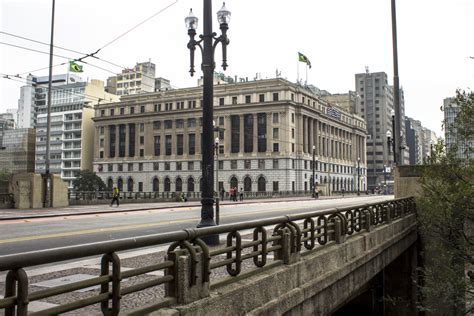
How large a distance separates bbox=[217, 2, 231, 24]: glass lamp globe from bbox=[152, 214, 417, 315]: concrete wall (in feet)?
19.3

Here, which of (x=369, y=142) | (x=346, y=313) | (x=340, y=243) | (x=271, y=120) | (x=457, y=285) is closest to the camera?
(x=340, y=243)

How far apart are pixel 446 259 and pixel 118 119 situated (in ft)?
370

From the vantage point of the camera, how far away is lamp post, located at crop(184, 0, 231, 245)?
33.4 feet

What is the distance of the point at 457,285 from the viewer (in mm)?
16094

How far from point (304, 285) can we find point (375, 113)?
16224 cm

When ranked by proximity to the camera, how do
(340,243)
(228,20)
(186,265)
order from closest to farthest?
(186,265) < (340,243) < (228,20)

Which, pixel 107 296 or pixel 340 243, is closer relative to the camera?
pixel 107 296

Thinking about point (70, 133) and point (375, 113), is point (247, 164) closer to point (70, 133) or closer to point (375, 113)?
point (70, 133)

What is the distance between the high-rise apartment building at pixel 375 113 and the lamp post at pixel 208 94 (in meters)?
152

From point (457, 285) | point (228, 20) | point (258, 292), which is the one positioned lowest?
point (457, 285)

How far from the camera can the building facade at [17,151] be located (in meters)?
123

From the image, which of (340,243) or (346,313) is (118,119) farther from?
(340,243)

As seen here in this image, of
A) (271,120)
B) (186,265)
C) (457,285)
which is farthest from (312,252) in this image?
(271,120)

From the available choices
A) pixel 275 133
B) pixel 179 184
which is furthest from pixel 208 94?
pixel 179 184
